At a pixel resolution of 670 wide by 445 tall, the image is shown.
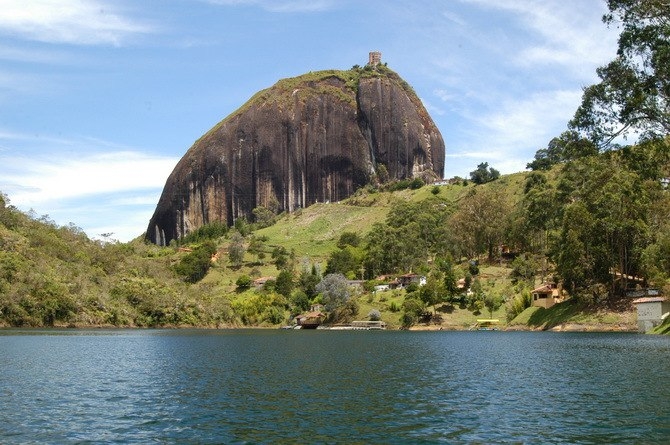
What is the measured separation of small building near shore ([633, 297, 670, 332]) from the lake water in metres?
21.3

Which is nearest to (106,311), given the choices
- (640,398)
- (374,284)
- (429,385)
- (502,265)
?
(374,284)

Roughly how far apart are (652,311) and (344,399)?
50.0 m

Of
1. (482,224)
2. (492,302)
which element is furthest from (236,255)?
(492,302)

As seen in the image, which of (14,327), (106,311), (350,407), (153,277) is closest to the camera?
(350,407)

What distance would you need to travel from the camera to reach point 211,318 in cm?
12231

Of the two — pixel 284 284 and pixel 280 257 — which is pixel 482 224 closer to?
pixel 284 284

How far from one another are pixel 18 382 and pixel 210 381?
29.9 ft

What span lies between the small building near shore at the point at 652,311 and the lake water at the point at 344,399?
837 inches

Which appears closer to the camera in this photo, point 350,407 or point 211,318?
point 350,407

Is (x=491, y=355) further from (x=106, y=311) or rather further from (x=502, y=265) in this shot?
(x=106, y=311)

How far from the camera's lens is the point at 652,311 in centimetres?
6494

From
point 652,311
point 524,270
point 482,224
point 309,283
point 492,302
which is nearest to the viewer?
point 652,311

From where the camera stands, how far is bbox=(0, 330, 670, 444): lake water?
63.7ft

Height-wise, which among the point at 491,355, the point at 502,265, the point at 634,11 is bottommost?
the point at 491,355
